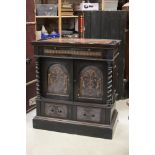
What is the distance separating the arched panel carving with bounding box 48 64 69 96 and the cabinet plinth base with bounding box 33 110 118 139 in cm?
29

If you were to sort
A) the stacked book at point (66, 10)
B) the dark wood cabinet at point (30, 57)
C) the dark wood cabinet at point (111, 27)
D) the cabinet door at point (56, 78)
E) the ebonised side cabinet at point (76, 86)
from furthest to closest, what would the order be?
the stacked book at point (66, 10), the dark wood cabinet at point (111, 27), the dark wood cabinet at point (30, 57), the cabinet door at point (56, 78), the ebonised side cabinet at point (76, 86)

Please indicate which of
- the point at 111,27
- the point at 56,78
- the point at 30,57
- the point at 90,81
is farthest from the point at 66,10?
the point at 90,81

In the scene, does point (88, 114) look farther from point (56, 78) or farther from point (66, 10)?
point (66, 10)

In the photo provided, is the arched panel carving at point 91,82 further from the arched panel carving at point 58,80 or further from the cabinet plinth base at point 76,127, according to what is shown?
the cabinet plinth base at point 76,127

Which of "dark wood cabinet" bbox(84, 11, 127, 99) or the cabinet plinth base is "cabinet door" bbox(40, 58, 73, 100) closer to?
the cabinet plinth base

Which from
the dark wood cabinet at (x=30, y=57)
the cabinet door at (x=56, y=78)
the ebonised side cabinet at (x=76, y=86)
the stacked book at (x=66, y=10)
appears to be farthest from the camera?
the stacked book at (x=66, y=10)

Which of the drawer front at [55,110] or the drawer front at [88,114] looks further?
the drawer front at [55,110]

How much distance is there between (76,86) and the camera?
2.85m

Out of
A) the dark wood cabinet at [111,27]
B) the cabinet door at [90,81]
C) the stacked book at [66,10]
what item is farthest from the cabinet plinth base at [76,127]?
the stacked book at [66,10]

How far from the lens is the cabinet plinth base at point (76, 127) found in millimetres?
2744

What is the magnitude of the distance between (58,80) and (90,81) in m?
0.34
